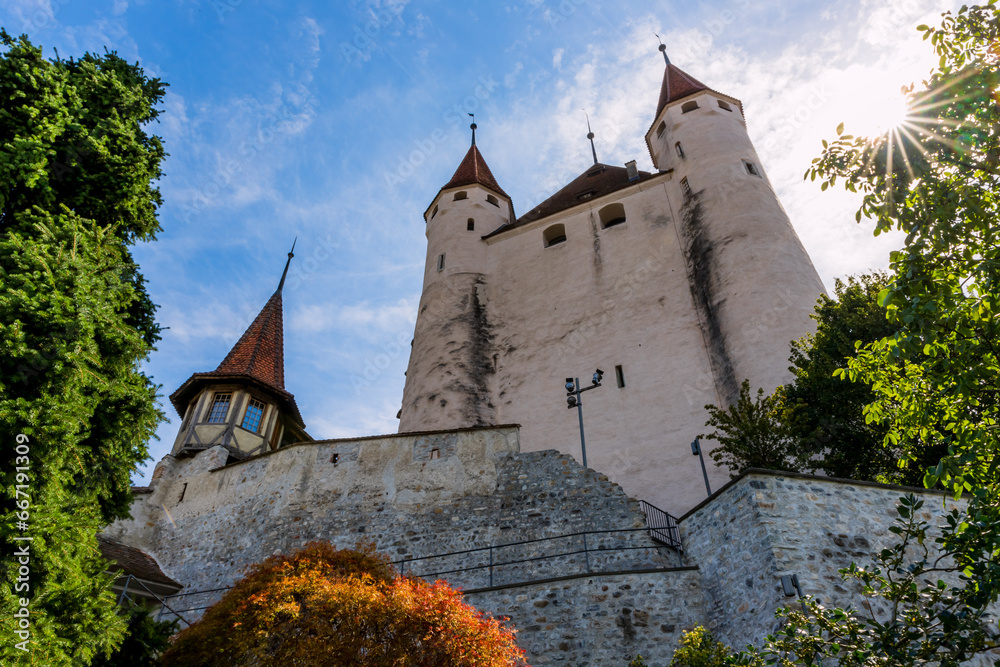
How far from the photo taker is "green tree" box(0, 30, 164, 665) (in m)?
A: 6.59

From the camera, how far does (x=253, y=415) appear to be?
20.8 m

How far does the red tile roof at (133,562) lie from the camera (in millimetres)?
14945

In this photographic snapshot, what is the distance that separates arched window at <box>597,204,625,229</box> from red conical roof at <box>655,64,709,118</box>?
471 centimetres

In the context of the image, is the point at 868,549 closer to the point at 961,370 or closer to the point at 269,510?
the point at 961,370

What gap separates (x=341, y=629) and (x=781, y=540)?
591 centimetres

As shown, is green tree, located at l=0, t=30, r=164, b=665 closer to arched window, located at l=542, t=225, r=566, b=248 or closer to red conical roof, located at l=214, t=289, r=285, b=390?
red conical roof, located at l=214, t=289, r=285, b=390

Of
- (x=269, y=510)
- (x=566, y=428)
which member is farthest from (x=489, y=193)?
(x=269, y=510)

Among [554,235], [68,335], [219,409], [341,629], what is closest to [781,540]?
[341,629]

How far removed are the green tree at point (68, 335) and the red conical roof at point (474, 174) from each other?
66.7ft

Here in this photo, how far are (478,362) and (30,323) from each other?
16296 mm

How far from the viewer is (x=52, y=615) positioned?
6.52 meters
